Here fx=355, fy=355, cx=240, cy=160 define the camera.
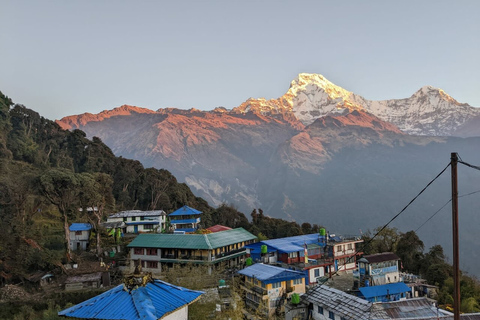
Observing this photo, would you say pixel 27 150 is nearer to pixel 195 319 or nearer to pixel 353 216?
pixel 195 319

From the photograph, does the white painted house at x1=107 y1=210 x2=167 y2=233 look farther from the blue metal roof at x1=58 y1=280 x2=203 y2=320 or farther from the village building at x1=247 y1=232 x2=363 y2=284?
the blue metal roof at x1=58 y1=280 x2=203 y2=320

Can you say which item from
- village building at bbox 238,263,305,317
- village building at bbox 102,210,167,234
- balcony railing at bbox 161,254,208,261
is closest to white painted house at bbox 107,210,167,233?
village building at bbox 102,210,167,234

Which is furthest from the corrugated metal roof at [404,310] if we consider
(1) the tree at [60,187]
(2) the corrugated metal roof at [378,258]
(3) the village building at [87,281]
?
(1) the tree at [60,187]

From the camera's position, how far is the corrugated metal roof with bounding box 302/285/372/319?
27141 millimetres

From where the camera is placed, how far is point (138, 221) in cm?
5831

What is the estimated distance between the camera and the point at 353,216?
173 metres

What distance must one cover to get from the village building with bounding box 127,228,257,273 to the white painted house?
11.5 metres

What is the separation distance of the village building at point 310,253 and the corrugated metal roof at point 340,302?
297 inches

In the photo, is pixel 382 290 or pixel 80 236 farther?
pixel 80 236

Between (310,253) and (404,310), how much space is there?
16.4 metres

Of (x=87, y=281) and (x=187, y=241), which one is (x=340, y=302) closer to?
(x=187, y=241)

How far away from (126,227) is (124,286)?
49081mm

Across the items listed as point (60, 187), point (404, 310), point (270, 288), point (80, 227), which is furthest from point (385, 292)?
point (80, 227)

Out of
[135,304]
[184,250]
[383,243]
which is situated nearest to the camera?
[135,304]
